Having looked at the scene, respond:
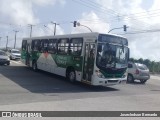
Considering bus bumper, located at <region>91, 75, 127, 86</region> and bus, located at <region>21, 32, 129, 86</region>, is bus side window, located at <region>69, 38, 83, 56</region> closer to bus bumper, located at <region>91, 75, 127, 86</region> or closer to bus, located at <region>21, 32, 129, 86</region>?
bus, located at <region>21, 32, 129, 86</region>

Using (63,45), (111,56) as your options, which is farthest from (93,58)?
(63,45)

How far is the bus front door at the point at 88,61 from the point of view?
61.0 feet

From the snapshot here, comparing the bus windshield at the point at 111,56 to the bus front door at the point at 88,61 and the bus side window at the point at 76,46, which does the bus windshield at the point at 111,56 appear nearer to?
the bus front door at the point at 88,61

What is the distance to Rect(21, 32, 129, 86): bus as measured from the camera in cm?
1844

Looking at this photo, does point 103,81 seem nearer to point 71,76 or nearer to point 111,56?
point 111,56

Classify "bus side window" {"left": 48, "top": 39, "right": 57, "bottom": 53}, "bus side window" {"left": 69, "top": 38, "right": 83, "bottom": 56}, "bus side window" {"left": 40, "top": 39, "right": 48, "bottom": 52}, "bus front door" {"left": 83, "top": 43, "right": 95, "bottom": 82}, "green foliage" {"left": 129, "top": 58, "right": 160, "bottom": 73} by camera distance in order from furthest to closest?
"green foliage" {"left": 129, "top": 58, "right": 160, "bottom": 73} < "bus side window" {"left": 40, "top": 39, "right": 48, "bottom": 52} < "bus side window" {"left": 48, "top": 39, "right": 57, "bottom": 53} < "bus side window" {"left": 69, "top": 38, "right": 83, "bottom": 56} < "bus front door" {"left": 83, "top": 43, "right": 95, "bottom": 82}

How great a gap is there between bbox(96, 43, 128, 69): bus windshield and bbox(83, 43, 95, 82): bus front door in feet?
1.42

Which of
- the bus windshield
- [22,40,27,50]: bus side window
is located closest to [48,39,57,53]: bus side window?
the bus windshield

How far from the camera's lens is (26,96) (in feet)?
47.3

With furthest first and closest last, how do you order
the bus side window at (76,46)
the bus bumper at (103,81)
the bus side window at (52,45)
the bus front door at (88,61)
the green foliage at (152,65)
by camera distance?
the green foliage at (152,65), the bus side window at (52,45), the bus side window at (76,46), the bus front door at (88,61), the bus bumper at (103,81)

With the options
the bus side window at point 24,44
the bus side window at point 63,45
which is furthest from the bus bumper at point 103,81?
the bus side window at point 24,44

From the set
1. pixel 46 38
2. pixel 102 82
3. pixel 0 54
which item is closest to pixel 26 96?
pixel 102 82

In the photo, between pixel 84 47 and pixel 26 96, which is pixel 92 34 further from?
pixel 26 96

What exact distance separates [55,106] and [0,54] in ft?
77.7
